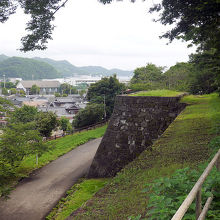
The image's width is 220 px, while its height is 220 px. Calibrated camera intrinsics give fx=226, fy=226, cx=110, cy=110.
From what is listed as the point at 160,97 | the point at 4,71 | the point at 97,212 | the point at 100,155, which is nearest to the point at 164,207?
the point at 97,212

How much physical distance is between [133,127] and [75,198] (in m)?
3.52

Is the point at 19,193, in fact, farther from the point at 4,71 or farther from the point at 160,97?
the point at 4,71

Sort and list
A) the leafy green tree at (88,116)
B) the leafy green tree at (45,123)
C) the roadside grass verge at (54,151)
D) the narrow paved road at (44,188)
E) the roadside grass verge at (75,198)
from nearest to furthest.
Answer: the roadside grass verge at (75,198) → the narrow paved road at (44,188) → the roadside grass verge at (54,151) → the leafy green tree at (45,123) → the leafy green tree at (88,116)

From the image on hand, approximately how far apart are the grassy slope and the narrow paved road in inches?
197

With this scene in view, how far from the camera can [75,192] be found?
9.14 meters

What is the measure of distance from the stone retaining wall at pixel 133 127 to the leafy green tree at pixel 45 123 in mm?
13446

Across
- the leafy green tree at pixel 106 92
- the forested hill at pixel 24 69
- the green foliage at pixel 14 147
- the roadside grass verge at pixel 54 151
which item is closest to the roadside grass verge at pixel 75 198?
the green foliage at pixel 14 147

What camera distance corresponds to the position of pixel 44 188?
33.4 ft

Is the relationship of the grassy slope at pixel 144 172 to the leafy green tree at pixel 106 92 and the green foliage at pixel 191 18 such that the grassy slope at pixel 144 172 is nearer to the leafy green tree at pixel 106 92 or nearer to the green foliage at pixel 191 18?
the green foliage at pixel 191 18

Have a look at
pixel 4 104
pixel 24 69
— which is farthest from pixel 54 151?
pixel 24 69

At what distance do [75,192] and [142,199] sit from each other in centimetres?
662

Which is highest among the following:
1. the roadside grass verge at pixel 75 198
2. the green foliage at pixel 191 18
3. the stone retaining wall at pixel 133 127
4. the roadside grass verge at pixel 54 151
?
the green foliage at pixel 191 18

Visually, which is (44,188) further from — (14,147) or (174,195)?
(174,195)

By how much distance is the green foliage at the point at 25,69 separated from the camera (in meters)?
157
